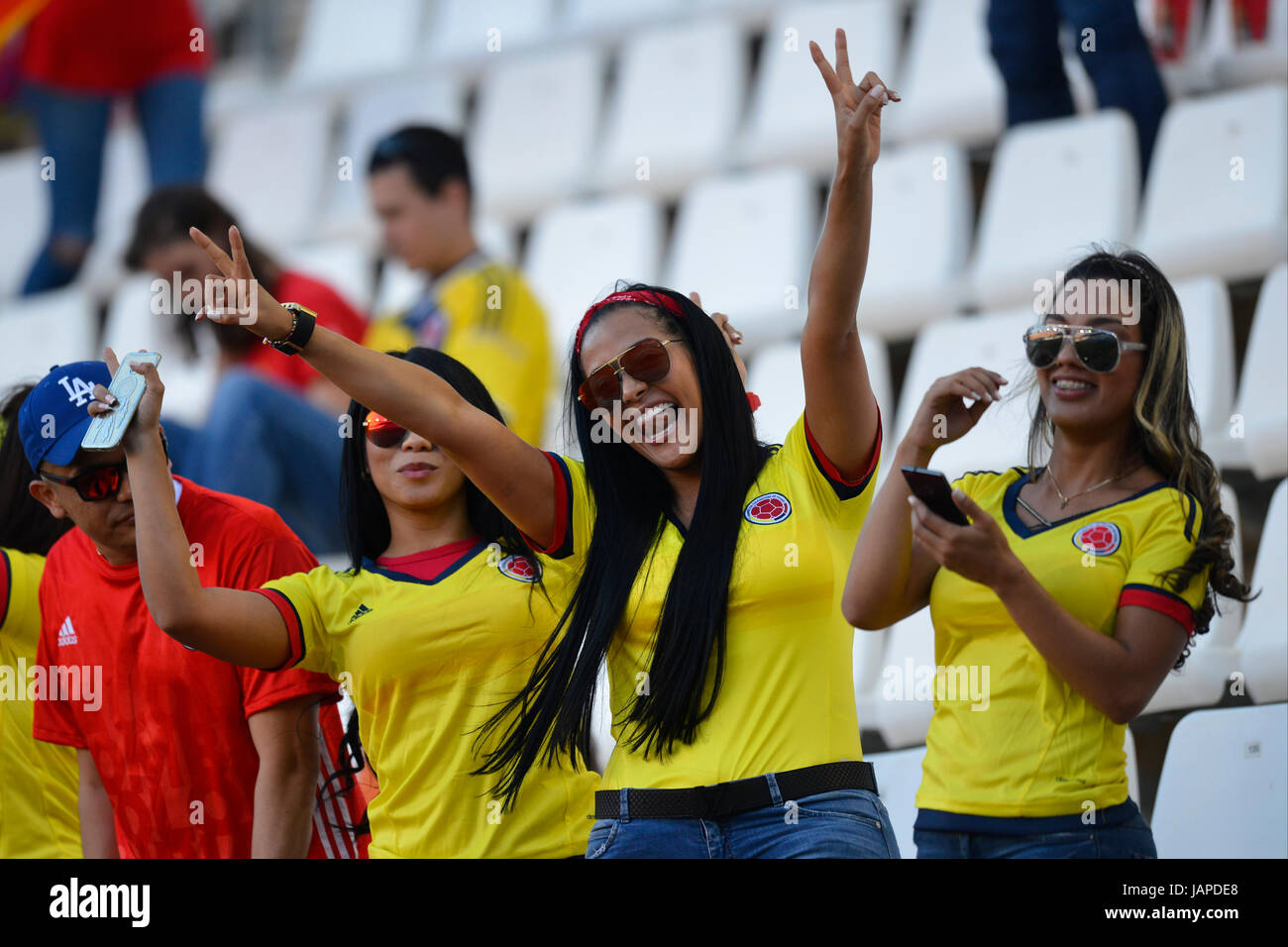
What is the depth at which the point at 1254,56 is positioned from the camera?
4277mm

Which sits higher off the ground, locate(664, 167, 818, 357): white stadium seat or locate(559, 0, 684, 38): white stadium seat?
locate(559, 0, 684, 38): white stadium seat

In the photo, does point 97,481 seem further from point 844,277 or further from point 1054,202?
point 1054,202

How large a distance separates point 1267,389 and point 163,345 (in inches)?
109

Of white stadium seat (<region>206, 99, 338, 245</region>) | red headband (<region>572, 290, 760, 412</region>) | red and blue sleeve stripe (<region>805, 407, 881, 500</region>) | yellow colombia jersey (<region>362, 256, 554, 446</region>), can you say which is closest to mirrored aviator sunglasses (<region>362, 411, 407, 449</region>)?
red headband (<region>572, 290, 760, 412</region>)

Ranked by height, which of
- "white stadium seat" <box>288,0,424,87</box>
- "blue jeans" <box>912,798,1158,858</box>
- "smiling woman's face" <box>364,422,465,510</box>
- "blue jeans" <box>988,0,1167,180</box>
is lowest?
"blue jeans" <box>912,798,1158,858</box>

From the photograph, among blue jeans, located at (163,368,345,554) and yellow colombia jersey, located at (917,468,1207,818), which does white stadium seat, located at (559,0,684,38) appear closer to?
blue jeans, located at (163,368,345,554)

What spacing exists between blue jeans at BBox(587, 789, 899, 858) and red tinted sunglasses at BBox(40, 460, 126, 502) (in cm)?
90

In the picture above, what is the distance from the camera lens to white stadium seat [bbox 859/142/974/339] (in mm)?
4102

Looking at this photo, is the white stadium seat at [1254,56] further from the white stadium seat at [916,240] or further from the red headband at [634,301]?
the red headband at [634,301]

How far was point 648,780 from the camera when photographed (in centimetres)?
202

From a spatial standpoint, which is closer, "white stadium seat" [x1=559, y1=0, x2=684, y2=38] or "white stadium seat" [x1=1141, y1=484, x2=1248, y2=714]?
"white stadium seat" [x1=1141, y1=484, x2=1248, y2=714]

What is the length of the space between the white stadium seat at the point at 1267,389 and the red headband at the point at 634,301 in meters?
1.49
